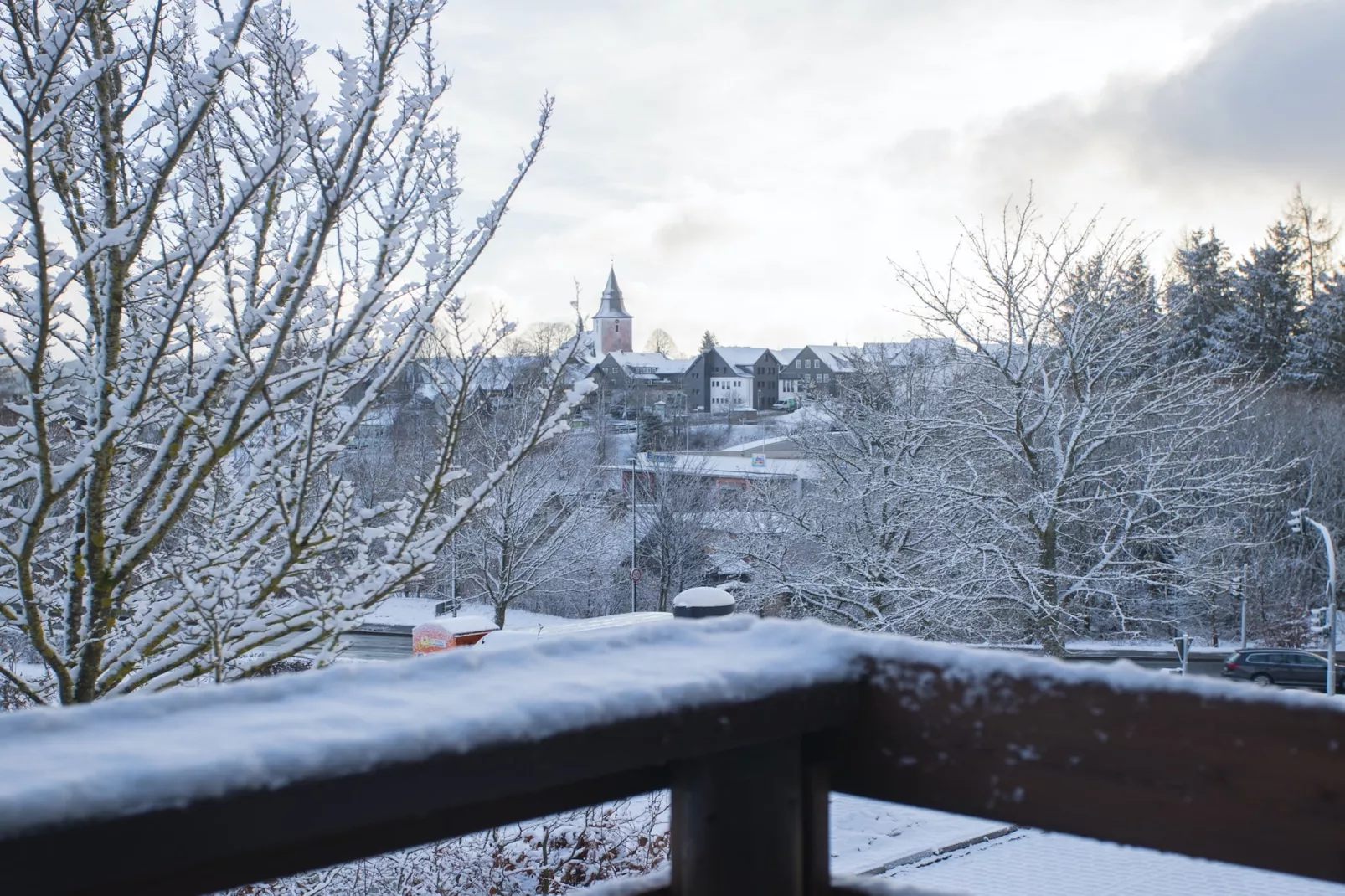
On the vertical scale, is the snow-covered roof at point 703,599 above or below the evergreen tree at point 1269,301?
below

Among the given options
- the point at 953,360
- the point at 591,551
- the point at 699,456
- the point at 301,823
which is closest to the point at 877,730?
the point at 301,823

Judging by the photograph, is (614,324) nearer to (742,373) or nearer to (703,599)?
(742,373)

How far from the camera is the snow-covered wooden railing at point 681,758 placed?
0.68 meters

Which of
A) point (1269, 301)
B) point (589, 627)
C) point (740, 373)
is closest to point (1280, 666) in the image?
point (589, 627)

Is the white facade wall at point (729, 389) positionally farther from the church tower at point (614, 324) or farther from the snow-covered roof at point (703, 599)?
the snow-covered roof at point (703, 599)

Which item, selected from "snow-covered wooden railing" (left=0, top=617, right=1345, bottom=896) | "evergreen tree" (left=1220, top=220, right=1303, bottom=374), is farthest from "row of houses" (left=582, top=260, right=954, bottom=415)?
"snow-covered wooden railing" (left=0, top=617, right=1345, bottom=896)

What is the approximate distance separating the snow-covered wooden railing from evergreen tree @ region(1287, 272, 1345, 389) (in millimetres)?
38496

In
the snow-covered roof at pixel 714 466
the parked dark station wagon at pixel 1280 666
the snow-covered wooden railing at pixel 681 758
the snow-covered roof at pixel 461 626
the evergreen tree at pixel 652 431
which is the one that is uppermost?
the evergreen tree at pixel 652 431

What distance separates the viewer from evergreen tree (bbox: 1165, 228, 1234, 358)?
35.0m

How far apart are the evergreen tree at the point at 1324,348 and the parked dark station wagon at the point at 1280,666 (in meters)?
17.7

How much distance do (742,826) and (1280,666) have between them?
867 inches

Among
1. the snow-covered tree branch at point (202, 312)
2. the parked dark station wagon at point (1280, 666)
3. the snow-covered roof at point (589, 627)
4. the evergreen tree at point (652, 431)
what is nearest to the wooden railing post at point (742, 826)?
the snow-covered roof at point (589, 627)

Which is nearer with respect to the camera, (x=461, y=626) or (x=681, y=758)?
(x=681, y=758)

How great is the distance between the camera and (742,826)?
963mm
